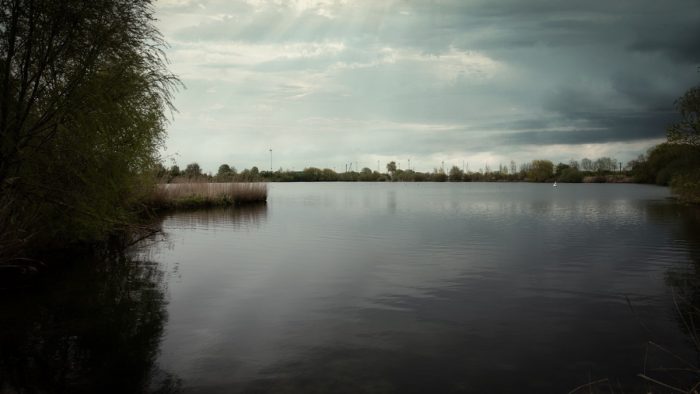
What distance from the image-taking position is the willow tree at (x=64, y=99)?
10570 mm

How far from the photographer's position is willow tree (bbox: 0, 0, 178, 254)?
10.6 m

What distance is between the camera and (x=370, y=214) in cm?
3703

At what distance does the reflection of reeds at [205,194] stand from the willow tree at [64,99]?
23.6m

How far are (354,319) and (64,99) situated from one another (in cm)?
841

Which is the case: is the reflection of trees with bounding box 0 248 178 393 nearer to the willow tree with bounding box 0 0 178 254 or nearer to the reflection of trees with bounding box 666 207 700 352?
the willow tree with bounding box 0 0 178 254

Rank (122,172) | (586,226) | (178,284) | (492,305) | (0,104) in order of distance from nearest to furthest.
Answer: (0,104)
(492,305)
(178,284)
(122,172)
(586,226)

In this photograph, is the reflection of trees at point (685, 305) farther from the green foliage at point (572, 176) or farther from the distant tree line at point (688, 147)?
the green foliage at point (572, 176)

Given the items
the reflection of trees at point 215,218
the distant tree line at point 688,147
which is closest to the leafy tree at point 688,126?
the distant tree line at point 688,147

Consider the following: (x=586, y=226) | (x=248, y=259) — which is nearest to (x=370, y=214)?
(x=586, y=226)

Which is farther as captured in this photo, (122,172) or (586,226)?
(586,226)

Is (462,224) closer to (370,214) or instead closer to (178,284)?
(370,214)

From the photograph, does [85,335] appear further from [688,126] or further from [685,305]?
[688,126]

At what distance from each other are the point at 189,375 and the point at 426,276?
8.67 metres

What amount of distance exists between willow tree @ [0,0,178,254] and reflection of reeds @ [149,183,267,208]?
23622 mm
